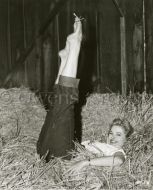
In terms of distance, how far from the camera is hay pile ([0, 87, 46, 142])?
306cm

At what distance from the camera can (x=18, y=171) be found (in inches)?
79.3

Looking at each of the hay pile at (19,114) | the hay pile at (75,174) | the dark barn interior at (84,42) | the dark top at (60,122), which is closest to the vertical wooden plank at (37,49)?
the dark barn interior at (84,42)

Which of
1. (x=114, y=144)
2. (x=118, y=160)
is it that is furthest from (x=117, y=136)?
(x=118, y=160)

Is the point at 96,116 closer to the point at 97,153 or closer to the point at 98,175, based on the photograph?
the point at 97,153

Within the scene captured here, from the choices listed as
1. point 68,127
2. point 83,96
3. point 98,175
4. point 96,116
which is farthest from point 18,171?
point 83,96

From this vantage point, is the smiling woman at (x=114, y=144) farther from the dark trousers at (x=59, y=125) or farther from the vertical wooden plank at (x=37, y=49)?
the vertical wooden plank at (x=37, y=49)

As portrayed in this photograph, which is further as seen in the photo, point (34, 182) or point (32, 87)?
point (32, 87)

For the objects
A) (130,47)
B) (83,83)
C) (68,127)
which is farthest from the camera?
(130,47)

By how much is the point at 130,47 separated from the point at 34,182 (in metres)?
2.99

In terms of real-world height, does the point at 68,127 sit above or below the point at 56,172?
above

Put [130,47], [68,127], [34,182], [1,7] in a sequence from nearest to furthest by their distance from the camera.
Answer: [34,182] → [68,127] → [1,7] → [130,47]

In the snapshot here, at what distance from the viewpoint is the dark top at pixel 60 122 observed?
8.57 ft

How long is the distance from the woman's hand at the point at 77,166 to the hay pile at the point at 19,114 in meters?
0.66

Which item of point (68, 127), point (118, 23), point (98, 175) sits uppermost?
point (118, 23)
